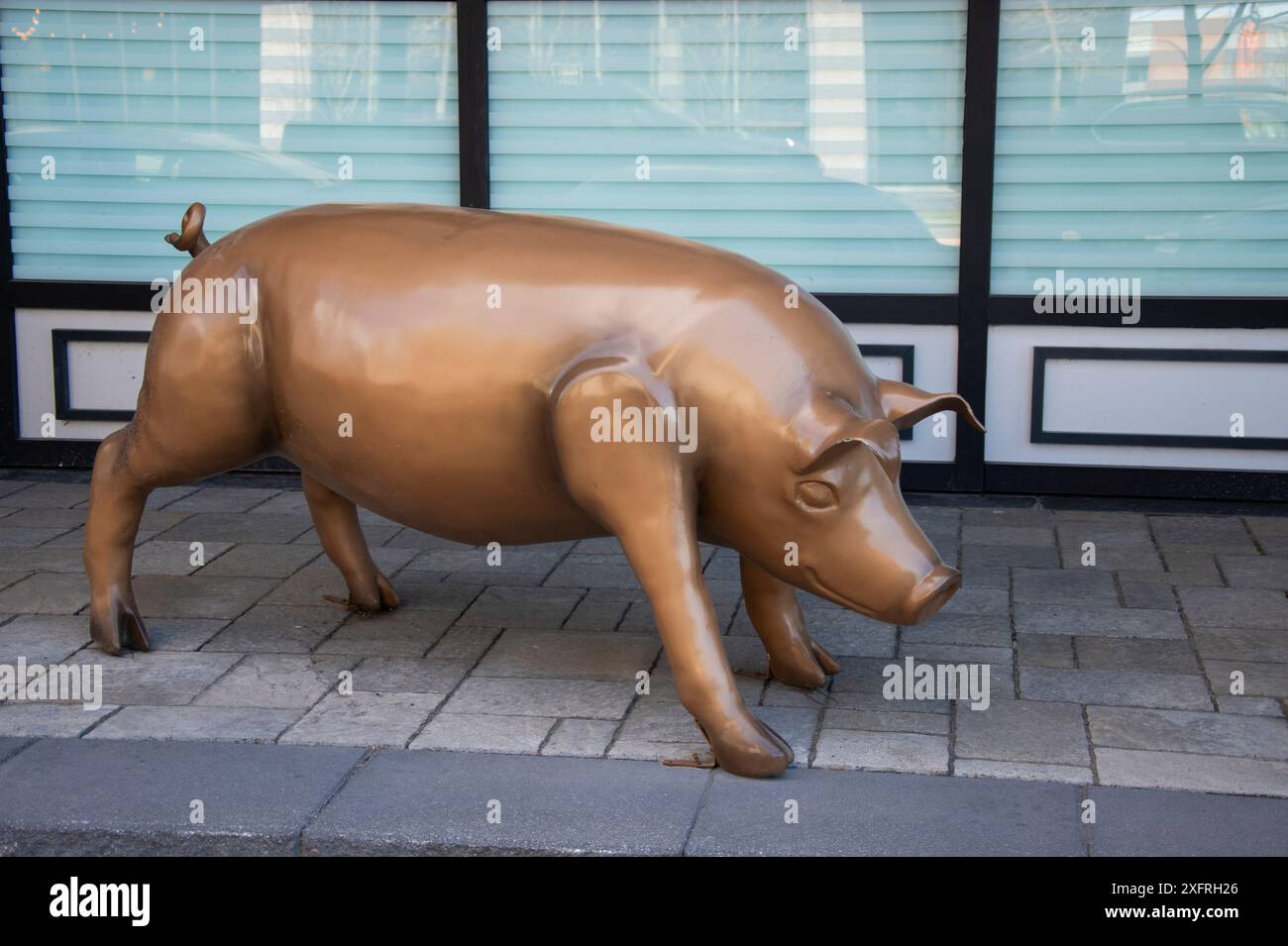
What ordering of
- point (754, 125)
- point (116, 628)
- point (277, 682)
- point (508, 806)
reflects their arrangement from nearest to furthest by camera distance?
1. point (508, 806)
2. point (277, 682)
3. point (116, 628)
4. point (754, 125)

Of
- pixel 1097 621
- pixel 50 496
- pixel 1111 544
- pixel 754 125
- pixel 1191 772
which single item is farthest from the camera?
pixel 754 125

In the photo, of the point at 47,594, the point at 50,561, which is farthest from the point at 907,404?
the point at 50,561

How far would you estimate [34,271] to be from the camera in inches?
294

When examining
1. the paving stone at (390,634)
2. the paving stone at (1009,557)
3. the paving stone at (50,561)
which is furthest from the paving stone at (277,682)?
the paving stone at (1009,557)

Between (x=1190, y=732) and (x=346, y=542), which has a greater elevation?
(x=346, y=542)

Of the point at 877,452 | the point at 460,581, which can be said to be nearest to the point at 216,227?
the point at 460,581

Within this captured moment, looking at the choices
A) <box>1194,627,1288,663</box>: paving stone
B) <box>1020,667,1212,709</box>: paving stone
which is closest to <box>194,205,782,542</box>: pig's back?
<box>1020,667,1212,709</box>: paving stone

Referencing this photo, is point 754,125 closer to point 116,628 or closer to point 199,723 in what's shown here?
point 116,628

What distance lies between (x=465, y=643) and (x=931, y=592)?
1.78m

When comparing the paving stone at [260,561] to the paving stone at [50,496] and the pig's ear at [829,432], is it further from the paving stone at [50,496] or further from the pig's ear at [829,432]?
the pig's ear at [829,432]

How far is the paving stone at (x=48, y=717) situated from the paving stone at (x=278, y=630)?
1.92 feet

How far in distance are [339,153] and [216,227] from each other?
2.38 feet

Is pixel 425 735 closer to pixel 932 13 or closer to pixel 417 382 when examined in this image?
pixel 417 382

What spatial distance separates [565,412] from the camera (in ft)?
12.5
